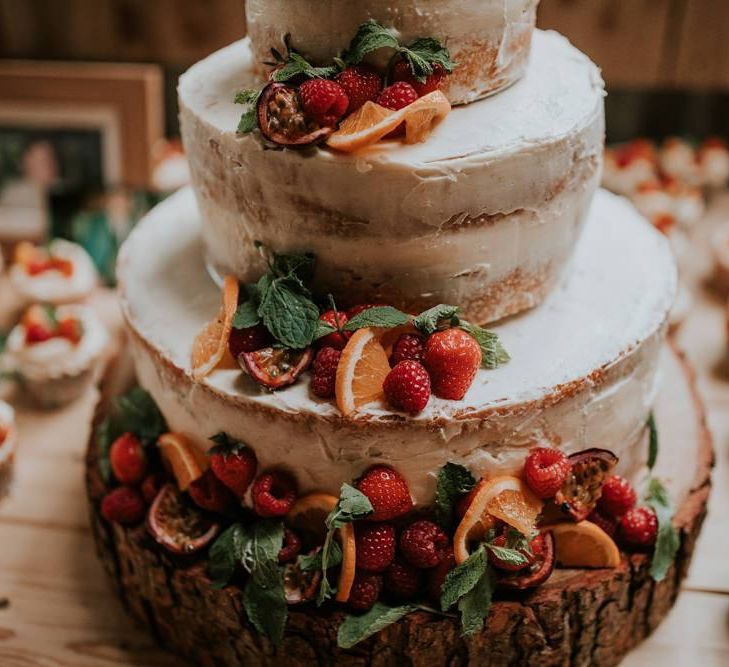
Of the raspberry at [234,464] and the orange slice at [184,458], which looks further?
the orange slice at [184,458]

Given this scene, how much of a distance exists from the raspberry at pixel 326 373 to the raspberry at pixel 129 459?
0.65 m

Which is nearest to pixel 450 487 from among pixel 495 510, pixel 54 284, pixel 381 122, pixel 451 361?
pixel 495 510

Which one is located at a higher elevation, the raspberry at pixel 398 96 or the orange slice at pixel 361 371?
the raspberry at pixel 398 96

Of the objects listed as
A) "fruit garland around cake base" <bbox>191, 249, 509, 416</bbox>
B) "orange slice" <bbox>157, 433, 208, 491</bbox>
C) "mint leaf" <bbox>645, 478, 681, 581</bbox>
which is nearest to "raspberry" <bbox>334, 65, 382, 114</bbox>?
"fruit garland around cake base" <bbox>191, 249, 509, 416</bbox>

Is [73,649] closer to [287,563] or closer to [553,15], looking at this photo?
[287,563]

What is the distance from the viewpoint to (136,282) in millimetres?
2676

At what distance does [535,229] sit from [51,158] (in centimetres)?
287

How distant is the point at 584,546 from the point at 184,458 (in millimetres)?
1034

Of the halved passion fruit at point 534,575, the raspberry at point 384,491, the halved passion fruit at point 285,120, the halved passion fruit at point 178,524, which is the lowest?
the halved passion fruit at point 178,524

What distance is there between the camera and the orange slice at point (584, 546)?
7.80 ft

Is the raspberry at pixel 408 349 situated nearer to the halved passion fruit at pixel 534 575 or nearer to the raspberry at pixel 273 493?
the raspberry at pixel 273 493

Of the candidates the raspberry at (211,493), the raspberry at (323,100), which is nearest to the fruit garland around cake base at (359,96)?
the raspberry at (323,100)

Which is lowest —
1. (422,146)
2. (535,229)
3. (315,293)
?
(315,293)

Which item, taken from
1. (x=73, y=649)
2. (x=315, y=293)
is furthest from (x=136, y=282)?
(x=73, y=649)
